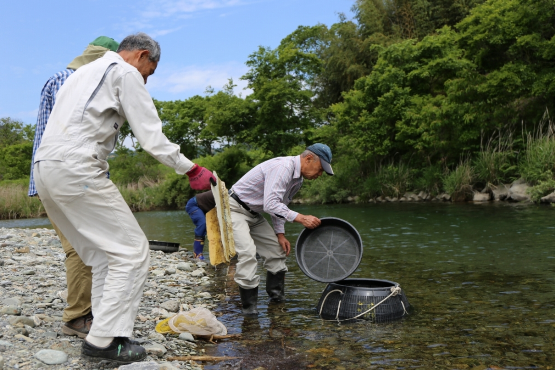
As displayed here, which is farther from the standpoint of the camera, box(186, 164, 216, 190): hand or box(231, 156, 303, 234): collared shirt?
box(231, 156, 303, 234): collared shirt

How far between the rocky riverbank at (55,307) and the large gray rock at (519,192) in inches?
632

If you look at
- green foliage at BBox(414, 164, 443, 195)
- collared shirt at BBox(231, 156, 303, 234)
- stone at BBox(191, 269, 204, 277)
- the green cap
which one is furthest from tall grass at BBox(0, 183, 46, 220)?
the green cap

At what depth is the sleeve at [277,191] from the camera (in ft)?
17.8

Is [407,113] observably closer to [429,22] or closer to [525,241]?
[429,22]

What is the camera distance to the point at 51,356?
11.4 ft

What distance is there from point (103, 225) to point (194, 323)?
5.58ft

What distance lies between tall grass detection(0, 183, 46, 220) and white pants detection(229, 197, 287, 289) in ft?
85.1

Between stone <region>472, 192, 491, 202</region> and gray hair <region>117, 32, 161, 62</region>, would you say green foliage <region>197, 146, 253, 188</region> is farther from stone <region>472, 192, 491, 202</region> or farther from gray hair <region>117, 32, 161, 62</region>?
gray hair <region>117, 32, 161, 62</region>

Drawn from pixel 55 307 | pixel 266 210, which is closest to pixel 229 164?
pixel 266 210

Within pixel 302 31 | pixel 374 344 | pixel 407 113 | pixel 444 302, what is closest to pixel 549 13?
pixel 407 113

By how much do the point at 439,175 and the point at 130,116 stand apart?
25.0 meters

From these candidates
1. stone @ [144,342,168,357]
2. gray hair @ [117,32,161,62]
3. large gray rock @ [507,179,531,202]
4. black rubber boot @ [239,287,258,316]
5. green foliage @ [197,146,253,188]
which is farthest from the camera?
green foliage @ [197,146,253,188]

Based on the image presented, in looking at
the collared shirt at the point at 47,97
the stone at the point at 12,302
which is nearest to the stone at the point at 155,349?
the stone at the point at 12,302

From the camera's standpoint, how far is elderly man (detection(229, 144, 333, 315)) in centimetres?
547
